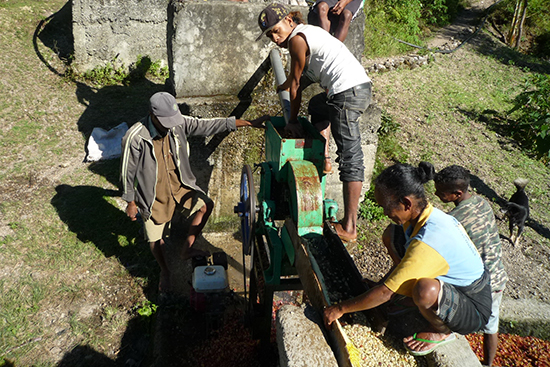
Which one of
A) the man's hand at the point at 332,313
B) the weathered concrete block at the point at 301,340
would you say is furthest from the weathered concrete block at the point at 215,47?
the man's hand at the point at 332,313

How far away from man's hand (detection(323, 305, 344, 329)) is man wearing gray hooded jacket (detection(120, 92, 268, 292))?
6.13ft

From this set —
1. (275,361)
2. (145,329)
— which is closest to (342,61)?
(275,361)

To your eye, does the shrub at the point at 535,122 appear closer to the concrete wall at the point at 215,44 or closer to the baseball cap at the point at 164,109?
the concrete wall at the point at 215,44

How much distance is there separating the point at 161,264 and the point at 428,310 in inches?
102

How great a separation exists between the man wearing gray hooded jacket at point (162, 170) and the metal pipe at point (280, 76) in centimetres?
28

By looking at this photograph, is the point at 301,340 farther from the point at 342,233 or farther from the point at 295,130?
the point at 295,130

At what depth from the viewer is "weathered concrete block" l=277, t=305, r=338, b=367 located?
2.21 m

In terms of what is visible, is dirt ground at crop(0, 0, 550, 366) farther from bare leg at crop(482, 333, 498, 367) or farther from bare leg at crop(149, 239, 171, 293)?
bare leg at crop(482, 333, 498, 367)

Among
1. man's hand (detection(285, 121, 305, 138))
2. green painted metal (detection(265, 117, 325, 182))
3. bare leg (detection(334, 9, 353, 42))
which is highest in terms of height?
bare leg (detection(334, 9, 353, 42))

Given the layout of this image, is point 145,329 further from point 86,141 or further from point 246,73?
point 86,141

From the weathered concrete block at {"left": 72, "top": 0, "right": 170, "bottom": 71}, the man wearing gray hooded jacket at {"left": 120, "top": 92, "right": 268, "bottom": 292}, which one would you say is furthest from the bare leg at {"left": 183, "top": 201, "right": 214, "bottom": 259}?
the weathered concrete block at {"left": 72, "top": 0, "right": 170, "bottom": 71}

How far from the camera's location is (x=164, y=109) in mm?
3414

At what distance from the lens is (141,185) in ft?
12.0

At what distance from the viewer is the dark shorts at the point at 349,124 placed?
340cm
